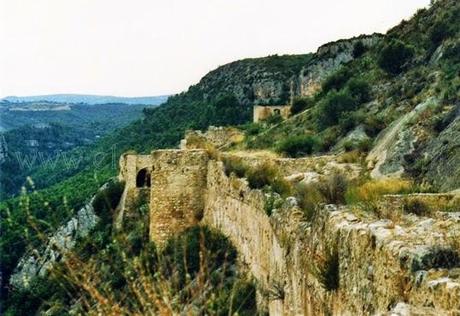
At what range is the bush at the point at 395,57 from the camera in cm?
3522

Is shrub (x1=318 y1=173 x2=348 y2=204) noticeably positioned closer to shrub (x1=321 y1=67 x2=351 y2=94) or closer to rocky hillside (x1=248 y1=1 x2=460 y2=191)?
rocky hillside (x1=248 y1=1 x2=460 y2=191)

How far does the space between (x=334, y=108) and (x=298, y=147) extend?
27.2 ft

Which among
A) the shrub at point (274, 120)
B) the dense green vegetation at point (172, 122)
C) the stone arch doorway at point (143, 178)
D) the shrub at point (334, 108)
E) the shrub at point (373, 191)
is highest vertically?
the shrub at point (373, 191)

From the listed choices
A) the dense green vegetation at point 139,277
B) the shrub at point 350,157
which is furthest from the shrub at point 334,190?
the shrub at point 350,157

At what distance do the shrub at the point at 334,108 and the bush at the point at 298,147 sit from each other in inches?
255

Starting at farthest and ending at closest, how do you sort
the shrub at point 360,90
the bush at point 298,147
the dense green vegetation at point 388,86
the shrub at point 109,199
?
the shrub at point 360,90, the shrub at point 109,199, the dense green vegetation at point 388,86, the bush at point 298,147

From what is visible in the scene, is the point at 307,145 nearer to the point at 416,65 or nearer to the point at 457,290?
the point at 416,65

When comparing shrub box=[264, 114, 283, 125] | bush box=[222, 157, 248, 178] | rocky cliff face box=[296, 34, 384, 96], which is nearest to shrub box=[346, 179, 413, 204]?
bush box=[222, 157, 248, 178]

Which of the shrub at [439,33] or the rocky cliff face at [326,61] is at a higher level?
the shrub at [439,33]

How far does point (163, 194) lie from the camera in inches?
731

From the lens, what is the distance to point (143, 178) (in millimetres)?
29594

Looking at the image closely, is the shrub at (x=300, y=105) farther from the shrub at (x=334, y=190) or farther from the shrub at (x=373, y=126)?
the shrub at (x=334, y=190)

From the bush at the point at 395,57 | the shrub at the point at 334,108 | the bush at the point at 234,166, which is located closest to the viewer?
the bush at the point at 234,166

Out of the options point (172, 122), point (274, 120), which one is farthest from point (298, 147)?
point (172, 122)
